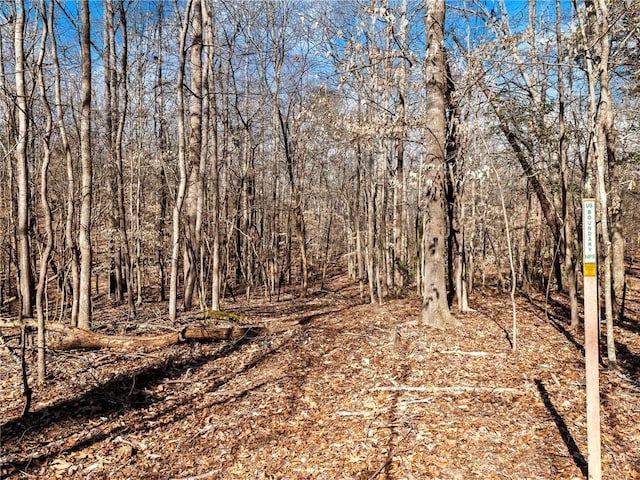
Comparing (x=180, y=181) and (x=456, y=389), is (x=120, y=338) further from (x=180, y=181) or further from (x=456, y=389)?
(x=456, y=389)

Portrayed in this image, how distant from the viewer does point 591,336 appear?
286 cm

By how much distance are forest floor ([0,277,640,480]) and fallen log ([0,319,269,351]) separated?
0.55ft

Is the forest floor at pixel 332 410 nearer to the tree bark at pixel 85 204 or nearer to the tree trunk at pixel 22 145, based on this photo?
the tree bark at pixel 85 204

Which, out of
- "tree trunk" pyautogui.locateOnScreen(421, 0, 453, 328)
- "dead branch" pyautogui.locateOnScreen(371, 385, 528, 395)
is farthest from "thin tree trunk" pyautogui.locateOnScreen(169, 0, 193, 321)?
"dead branch" pyautogui.locateOnScreen(371, 385, 528, 395)

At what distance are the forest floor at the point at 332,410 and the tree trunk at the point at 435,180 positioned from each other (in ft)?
1.59

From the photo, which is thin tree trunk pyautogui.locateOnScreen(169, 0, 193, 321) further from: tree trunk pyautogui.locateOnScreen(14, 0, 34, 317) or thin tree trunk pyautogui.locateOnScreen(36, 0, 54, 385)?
tree trunk pyautogui.locateOnScreen(14, 0, 34, 317)

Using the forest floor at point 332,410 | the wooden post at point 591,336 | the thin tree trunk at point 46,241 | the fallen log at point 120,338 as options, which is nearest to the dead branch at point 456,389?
the forest floor at point 332,410

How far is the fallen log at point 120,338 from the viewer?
6480 millimetres

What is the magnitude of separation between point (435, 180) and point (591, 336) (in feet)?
14.7

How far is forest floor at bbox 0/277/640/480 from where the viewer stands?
3.60 metres

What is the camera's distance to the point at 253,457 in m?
3.85

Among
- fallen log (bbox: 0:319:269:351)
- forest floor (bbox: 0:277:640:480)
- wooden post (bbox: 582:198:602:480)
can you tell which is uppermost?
wooden post (bbox: 582:198:602:480)

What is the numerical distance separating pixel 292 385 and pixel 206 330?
2597 millimetres

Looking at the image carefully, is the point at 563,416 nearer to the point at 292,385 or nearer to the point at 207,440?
the point at 292,385
